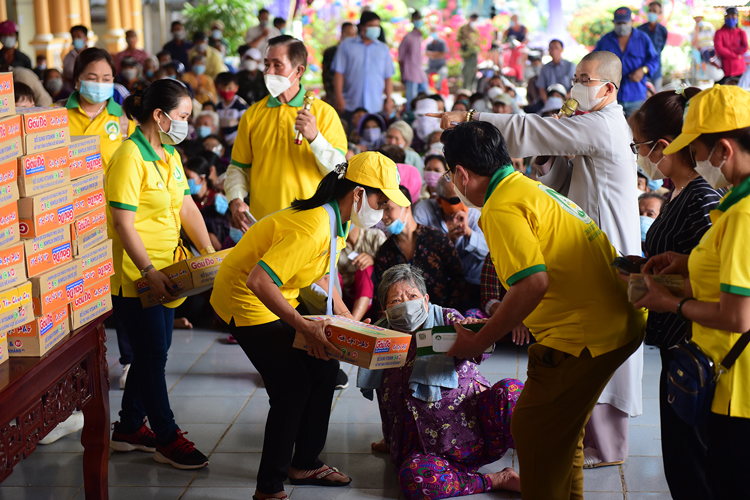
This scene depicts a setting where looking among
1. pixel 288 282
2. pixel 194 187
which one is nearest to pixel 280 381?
pixel 288 282

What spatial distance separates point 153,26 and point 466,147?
19.0 meters

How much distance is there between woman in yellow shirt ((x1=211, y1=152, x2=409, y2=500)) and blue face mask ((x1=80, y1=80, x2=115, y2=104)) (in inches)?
64.4

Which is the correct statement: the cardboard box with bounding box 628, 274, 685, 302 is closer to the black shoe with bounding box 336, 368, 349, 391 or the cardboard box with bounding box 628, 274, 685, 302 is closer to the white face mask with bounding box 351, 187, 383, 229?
the white face mask with bounding box 351, 187, 383, 229

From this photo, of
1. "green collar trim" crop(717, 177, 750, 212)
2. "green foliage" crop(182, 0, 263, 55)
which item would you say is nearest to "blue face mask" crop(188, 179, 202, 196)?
"green collar trim" crop(717, 177, 750, 212)

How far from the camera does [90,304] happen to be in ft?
7.89

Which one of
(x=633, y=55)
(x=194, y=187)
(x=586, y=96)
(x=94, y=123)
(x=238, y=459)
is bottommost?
(x=238, y=459)

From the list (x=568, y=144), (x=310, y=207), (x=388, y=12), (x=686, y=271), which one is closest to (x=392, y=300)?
(x=310, y=207)

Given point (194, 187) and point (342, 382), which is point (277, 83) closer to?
point (342, 382)

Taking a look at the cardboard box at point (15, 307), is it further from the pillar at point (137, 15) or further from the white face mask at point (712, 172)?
the pillar at point (137, 15)

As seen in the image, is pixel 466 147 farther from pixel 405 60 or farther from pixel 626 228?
pixel 405 60

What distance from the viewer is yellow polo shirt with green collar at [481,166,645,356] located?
6.60 feet

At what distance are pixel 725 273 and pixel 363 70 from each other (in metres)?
7.28

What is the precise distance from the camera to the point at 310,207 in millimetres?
2611

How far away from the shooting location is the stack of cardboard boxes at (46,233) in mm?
1986
